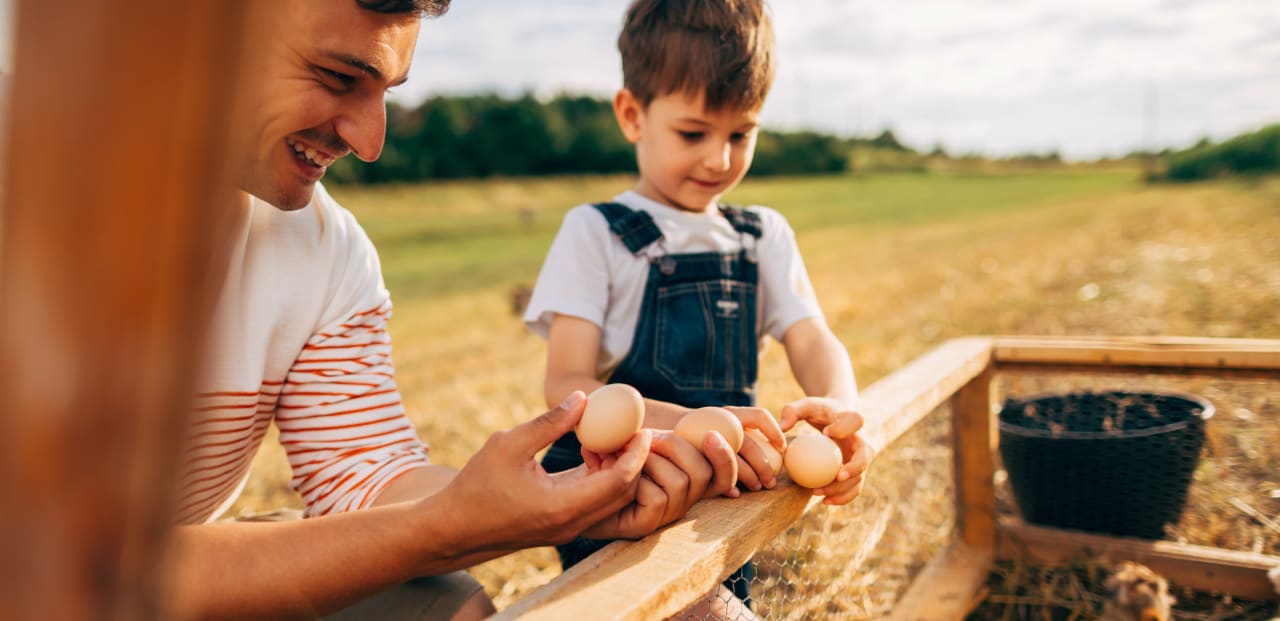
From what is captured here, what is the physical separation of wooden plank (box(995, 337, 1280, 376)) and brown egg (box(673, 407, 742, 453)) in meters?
1.40

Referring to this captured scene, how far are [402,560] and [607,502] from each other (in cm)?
23

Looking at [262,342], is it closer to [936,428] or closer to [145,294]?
[145,294]

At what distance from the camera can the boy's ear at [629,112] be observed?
5.76ft

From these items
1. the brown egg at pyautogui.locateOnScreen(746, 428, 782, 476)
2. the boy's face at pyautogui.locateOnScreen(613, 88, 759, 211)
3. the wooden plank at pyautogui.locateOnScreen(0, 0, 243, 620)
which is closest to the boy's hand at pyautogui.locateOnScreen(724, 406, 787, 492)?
the brown egg at pyautogui.locateOnScreen(746, 428, 782, 476)

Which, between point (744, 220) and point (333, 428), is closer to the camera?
point (333, 428)

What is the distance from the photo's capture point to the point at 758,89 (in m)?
1.68

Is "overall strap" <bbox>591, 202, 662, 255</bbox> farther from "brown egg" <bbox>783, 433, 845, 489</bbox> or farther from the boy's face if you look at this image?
"brown egg" <bbox>783, 433, 845, 489</bbox>

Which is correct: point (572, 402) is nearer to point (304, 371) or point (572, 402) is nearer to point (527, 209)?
point (304, 371)

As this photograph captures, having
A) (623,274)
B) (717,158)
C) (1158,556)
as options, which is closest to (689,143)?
(717,158)

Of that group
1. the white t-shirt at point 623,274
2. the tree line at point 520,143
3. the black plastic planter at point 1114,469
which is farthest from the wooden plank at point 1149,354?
the tree line at point 520,143

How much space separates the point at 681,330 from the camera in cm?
171

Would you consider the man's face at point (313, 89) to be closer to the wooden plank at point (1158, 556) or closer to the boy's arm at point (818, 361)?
the boy's arm at point (818, 361)

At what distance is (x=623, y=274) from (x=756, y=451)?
641 mm

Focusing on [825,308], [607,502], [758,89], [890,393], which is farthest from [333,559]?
[825,308]
